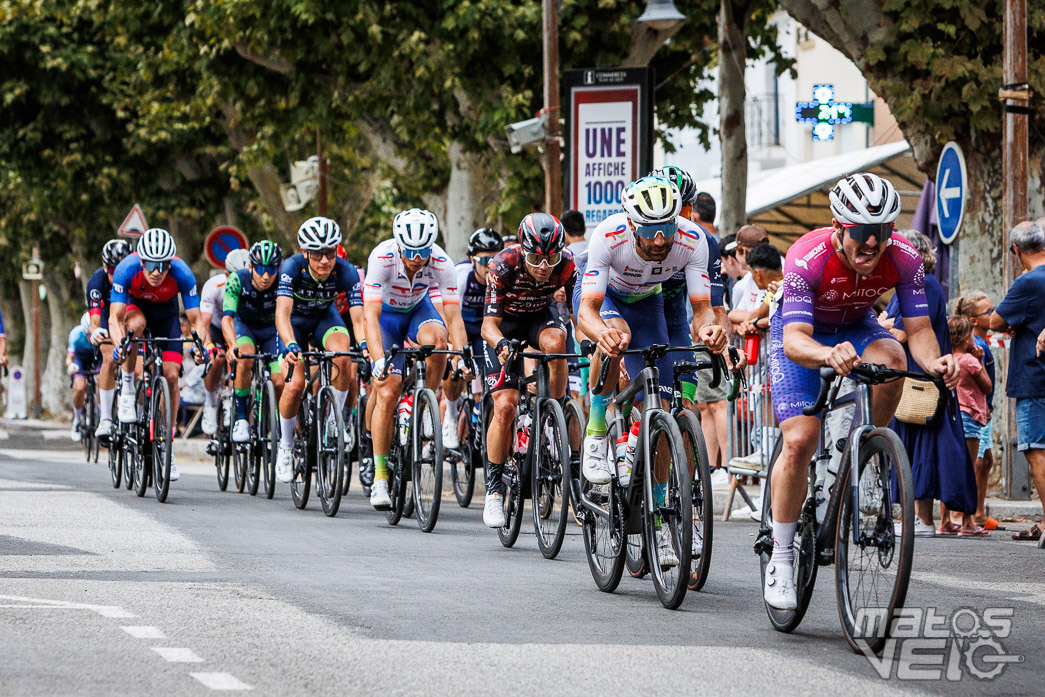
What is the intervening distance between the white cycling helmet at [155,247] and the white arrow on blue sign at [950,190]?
6.50 metres

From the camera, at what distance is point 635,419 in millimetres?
8758

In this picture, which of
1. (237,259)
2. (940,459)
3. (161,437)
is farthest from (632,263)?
(237,259)

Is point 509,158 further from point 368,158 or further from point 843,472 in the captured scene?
point 843,472

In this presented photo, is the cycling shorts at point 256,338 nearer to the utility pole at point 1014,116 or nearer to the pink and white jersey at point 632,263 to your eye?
the utility pole at point 1014,116

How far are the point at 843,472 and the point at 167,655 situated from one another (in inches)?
105

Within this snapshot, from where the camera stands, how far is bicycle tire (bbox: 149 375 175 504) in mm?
13664

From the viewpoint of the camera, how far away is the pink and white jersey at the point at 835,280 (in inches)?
281

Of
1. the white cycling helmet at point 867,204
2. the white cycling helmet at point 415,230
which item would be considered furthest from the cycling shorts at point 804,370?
the white cycling helmet at point 415,230

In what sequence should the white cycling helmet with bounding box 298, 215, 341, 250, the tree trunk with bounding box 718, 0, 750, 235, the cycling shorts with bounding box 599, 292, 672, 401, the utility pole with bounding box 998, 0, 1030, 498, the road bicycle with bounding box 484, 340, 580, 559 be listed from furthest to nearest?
the tree trunk with bounding box 718, 0, 750, 235
the utility pole with bounding box 998, 0, 1030, 498
the white cycling helmet with bounding box 298, 215, 341, 250
the road bicycle with bounding box 484, 340, 580, 559
the cycling shorts with bounding box 599, 292, 672, 401

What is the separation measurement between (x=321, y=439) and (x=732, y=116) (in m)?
11.1

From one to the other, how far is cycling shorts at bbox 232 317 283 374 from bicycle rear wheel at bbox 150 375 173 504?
1033 millimetres

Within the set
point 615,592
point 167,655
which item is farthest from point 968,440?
point 167,655

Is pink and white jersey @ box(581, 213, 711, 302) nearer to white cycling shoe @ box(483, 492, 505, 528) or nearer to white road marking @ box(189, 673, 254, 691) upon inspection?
white cycling shoe @ box(483, 492, 505, 528)

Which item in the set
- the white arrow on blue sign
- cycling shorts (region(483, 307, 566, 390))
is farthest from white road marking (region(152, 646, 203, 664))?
the white arrow on blue sign
